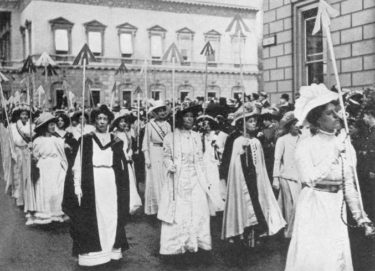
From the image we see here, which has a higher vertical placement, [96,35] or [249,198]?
[96,35]

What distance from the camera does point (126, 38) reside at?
3988 centimetres

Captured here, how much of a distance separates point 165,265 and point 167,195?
0.85 meters

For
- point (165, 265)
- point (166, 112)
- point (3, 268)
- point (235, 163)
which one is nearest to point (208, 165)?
point (166, 112)

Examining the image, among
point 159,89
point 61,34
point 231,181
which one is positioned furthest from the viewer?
point 159,89

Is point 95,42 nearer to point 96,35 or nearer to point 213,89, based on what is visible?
point 96,35

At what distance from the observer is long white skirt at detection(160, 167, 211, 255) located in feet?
20.6

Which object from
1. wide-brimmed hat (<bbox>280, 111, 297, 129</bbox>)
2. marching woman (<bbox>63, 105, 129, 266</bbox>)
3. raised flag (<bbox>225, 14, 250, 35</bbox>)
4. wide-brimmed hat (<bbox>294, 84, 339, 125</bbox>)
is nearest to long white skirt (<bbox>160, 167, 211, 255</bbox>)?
marching woman (<bbox>63, 105, 129, 266</bbox>)

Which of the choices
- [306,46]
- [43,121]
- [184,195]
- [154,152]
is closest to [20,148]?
[43,121]

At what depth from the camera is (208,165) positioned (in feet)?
32.4

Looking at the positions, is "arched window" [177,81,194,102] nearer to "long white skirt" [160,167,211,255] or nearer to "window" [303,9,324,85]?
"window" [303,9,324,85]

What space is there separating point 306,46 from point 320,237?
7.88 m

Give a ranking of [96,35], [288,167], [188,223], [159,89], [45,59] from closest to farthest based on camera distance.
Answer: [188,223] → [288,167] → [45,59] → [96,35] → [159,89]

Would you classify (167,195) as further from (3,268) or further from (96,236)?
(3,268)

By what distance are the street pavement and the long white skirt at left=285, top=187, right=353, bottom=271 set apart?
1.99m
